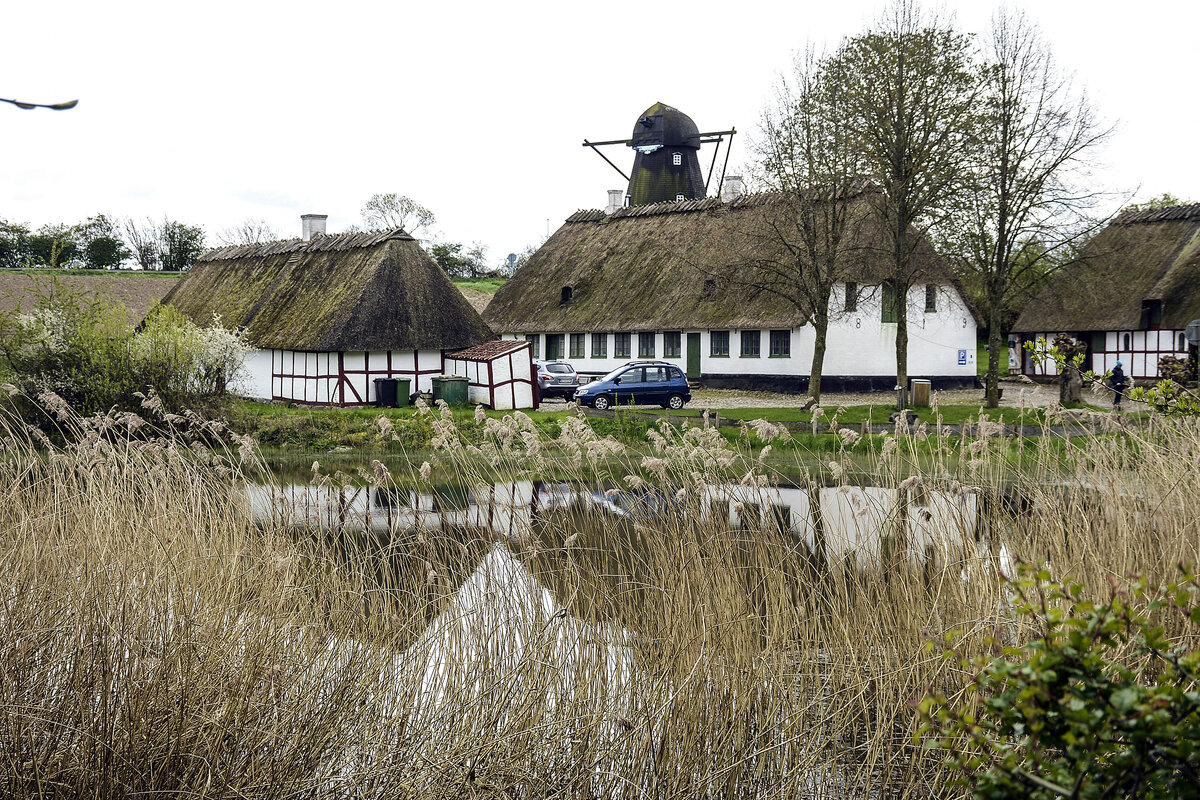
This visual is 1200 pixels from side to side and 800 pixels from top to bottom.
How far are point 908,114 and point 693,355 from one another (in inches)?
423

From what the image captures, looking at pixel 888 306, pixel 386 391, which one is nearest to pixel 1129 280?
pixel 888 306

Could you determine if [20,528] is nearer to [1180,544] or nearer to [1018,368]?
[1180,544]

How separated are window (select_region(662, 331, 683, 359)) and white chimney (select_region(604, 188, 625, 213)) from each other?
10.2 metres

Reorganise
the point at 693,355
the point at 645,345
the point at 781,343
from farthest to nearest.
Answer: the point at 645,345
the point at 693,355
the point at 781,343

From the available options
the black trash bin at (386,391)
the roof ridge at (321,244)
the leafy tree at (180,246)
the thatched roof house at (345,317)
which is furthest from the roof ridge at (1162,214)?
the leafy tree at (180,246)

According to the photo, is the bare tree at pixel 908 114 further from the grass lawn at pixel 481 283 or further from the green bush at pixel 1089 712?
the grass lawn at pixel 481 283

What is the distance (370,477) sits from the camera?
603 cm

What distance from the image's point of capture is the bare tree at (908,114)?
22422mm

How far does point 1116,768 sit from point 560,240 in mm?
37368

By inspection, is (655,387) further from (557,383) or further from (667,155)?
(667,155)

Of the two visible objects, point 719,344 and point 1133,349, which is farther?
point 1133,349

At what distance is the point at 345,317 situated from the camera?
25.7 metres

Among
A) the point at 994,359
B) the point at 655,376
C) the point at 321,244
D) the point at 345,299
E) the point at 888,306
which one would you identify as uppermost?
the point at 321,244

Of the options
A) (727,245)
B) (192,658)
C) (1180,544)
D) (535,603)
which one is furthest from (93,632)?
(727,245)
